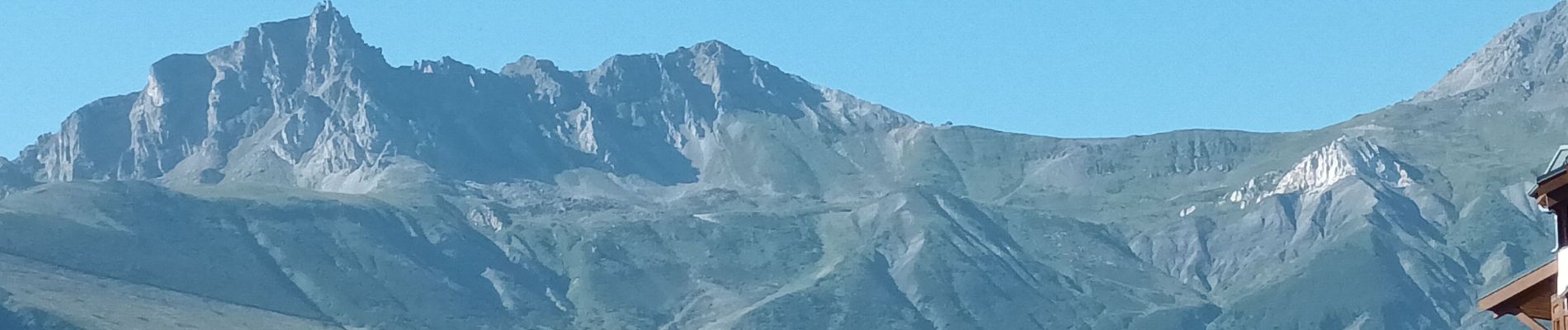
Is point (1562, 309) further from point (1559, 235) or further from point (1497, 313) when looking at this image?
point (1497, 313)

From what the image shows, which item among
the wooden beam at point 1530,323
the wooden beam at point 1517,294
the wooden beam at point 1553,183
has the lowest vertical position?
the wooden beam at point 1530,323

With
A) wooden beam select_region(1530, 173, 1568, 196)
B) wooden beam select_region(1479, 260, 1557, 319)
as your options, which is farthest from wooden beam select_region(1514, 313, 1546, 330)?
wooden beam select_region(1530, 173, 1568, 196)

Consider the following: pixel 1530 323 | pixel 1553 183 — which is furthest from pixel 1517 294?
pixel 1553 183

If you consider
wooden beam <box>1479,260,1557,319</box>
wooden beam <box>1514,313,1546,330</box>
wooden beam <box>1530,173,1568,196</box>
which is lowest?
wooden beam <box>1514,313,1546,330</box>

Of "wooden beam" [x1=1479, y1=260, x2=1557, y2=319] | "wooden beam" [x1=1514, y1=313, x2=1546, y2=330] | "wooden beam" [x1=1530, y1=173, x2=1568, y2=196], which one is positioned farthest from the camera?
"wooden beam" [x1=1479, y1=260, x2=1557, y2=319]

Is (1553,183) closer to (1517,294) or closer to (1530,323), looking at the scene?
(1530,323)

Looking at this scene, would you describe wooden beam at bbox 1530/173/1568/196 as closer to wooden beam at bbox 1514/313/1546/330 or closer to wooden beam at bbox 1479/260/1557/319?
wooden beam at bbox 1479/260/1557/319

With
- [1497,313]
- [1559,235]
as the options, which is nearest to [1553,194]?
[1559,235]

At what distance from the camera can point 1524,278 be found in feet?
73.1

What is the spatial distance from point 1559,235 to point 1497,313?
2.14m

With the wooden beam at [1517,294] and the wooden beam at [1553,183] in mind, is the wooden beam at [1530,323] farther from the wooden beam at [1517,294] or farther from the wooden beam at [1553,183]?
the wooden beam at [1553,183]

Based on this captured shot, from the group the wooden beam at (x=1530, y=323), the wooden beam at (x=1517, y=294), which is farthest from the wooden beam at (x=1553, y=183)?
the wooden beam at (x=1530, y=323)

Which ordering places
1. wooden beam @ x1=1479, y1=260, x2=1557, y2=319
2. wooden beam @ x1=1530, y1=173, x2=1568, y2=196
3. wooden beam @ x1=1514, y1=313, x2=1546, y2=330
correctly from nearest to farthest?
wooden beam @ x1=1530, y1=173, x2=1568, y2=196, wooden beam @ x1=1514, y1=313, x2=1546, y2=330, wooden beam @ x1=1479, y1=260, x2=1557, y2=319

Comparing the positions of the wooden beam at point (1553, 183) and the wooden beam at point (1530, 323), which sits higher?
the wooden beam at point (1553, 183)
